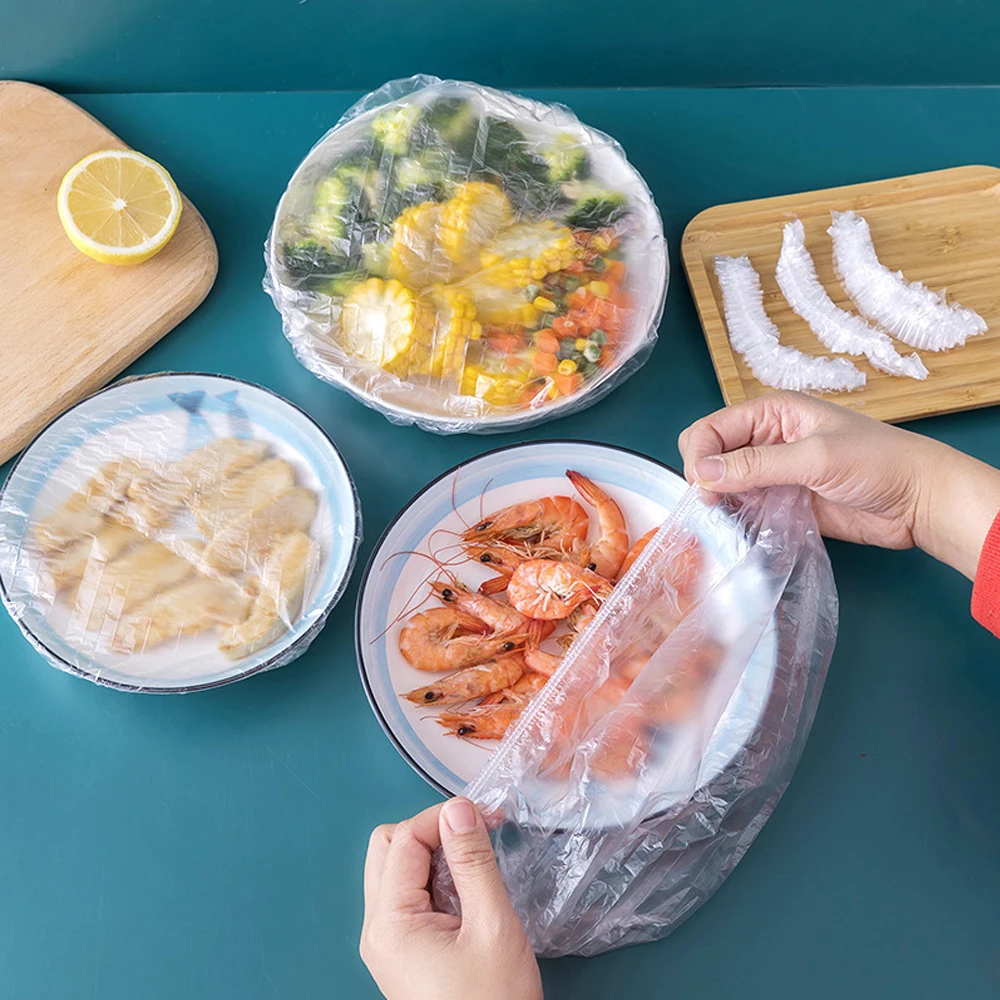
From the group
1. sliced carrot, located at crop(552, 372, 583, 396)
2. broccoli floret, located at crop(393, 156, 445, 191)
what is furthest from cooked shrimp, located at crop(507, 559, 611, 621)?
broccoli floret, located at crop(393, 156, 445, 191)

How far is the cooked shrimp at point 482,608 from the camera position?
108 cm

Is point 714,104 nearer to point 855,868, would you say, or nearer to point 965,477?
point 965,477

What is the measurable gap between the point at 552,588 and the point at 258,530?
14.1 inches

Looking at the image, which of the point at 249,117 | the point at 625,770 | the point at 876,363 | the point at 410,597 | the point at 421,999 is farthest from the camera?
the point at 249,117

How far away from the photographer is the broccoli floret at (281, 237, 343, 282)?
3.89ft

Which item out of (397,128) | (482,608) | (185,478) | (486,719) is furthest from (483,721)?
(397,128)

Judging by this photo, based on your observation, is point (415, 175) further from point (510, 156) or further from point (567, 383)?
point (567, 383)

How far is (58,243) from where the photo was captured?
1269 millimetres

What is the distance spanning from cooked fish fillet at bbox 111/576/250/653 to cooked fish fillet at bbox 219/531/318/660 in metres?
0.02

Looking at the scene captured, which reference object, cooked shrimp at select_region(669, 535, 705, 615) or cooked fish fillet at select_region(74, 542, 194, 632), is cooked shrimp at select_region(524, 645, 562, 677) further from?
cooked fish fillet at select_region(74, 542, 194, 632)

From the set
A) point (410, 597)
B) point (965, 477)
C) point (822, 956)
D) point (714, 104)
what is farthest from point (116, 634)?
point (714, 104)

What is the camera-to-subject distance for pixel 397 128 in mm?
1236

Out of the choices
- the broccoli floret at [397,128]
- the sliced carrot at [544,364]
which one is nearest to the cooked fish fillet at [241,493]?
the sliced carrot at [544,364]

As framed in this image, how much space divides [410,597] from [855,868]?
1.90 feet
